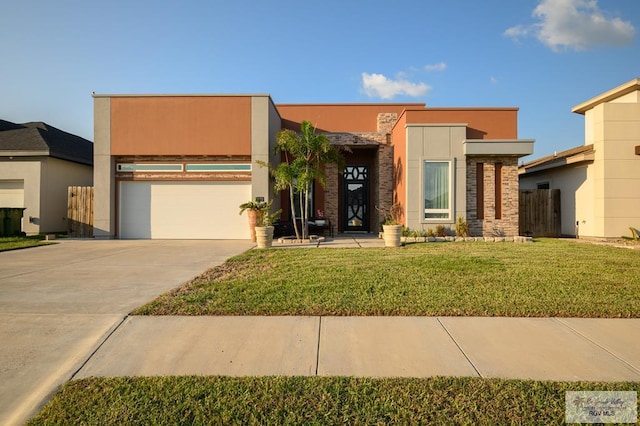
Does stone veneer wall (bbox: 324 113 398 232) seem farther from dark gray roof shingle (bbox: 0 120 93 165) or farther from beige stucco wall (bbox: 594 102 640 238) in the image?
dark gray roof shingle (bbox: 0 120 93 165)

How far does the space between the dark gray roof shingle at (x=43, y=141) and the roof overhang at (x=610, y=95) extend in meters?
23.8

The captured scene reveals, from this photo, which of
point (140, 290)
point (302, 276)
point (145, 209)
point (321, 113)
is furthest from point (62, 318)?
point (321, 113)

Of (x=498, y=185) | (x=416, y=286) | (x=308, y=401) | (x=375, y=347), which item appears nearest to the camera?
(x=308, y=401)

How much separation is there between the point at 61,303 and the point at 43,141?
16.3 meters

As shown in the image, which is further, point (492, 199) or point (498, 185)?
point (498, 185)

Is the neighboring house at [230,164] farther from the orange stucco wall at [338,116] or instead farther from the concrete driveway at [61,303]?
the concrete driveway at [61,303]

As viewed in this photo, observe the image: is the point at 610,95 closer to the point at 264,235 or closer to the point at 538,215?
the point at 538,215

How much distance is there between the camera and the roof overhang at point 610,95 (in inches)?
→ 562

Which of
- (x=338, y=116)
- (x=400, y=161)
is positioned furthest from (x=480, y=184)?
(x=338, y=116)

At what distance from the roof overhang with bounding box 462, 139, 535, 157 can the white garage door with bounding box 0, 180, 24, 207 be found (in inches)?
772

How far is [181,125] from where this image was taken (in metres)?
14.9

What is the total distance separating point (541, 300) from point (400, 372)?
325 centimetres

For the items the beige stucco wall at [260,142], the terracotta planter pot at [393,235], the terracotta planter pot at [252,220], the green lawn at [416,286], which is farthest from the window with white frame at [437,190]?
the terracotta planter pot at [252,220]

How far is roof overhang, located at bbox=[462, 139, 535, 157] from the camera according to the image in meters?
13.6
